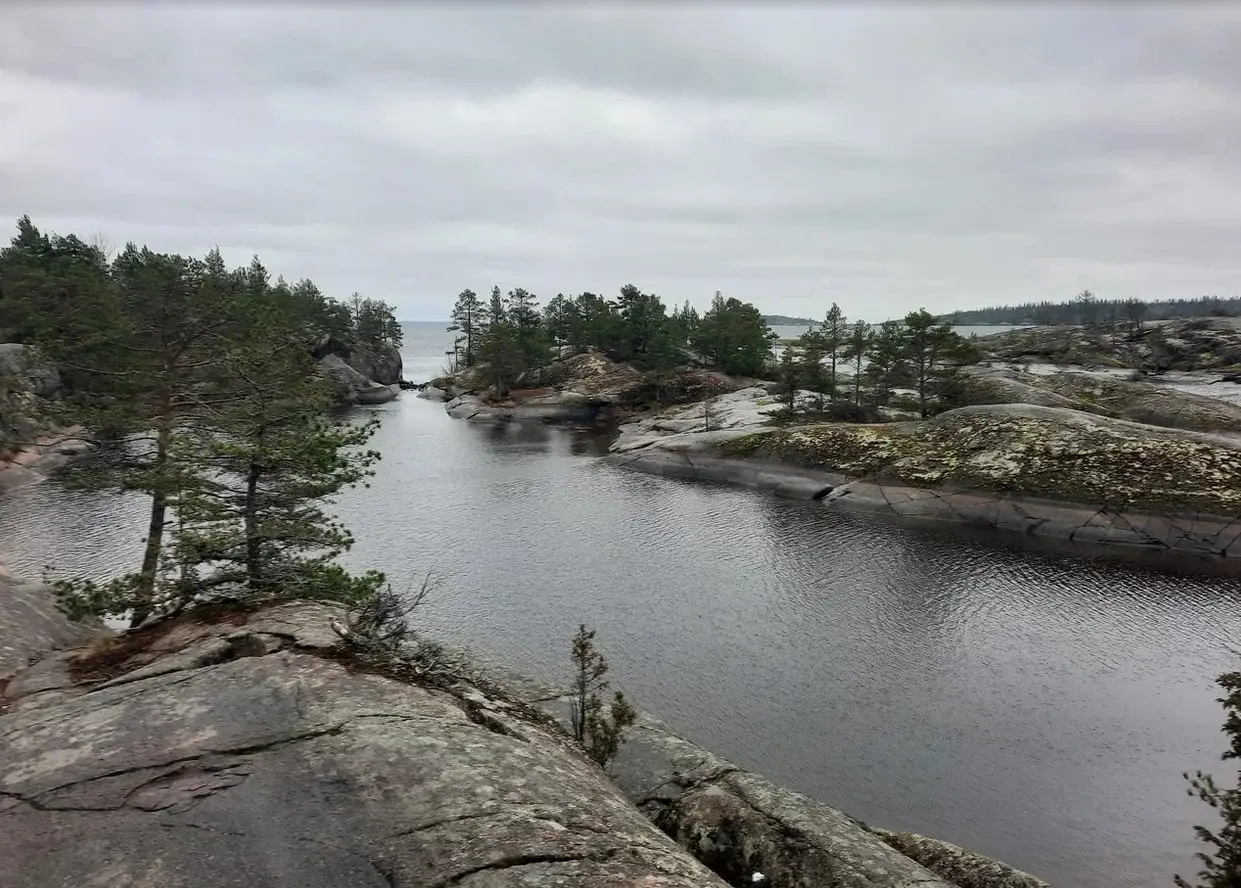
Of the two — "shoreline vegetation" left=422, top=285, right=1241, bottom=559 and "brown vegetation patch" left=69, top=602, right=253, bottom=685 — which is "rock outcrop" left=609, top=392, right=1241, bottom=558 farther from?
"brown vegetation patch" left=69, top=602, right=253, bottom=685

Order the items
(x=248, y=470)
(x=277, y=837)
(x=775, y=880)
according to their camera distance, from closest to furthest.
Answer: (x=277, y=837) < (x=775, y=880) < (x=248, y=470)

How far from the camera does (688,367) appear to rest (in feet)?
369

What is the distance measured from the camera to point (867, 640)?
102 ft

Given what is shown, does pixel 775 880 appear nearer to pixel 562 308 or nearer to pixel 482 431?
pixel 482 431

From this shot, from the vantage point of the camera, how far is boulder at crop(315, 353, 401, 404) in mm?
122500

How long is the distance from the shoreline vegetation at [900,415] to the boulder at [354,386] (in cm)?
1351

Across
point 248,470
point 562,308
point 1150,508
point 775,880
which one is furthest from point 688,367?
point 775,880

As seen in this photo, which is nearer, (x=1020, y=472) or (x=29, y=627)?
(x=29, y=627)

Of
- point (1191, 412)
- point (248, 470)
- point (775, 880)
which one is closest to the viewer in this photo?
point (775, 880)

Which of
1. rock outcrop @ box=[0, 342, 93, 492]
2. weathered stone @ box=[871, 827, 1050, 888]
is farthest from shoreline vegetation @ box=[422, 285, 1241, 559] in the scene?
rock outcrop @ box=[0, 342, 93, 492]

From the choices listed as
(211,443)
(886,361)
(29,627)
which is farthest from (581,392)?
(29,627)

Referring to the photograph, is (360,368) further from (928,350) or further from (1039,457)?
(1039,457)

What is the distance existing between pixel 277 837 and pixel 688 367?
4214 inches

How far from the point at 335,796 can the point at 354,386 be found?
128m
